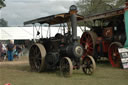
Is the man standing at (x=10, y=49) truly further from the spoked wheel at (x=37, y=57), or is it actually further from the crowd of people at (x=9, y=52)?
the spoked wheel at (x=37, y=57)

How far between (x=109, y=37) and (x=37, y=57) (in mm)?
3711

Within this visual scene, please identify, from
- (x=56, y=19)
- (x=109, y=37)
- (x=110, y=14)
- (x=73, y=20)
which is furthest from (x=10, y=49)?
(x=73, y=20)

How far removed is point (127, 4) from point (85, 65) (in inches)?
120

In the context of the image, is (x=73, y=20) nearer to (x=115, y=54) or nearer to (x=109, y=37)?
(x=115, y=54)

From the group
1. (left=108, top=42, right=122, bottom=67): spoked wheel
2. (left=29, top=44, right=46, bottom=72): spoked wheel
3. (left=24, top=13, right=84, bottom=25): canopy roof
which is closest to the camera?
(left=24, top=13, right=84, bottom=25): canopy roof

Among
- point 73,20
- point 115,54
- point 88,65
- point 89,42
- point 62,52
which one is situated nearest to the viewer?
point 73,20

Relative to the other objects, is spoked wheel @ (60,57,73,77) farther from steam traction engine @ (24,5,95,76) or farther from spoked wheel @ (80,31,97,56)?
spoked wheel @ (80,31,97,56)

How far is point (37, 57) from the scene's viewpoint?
312 inches

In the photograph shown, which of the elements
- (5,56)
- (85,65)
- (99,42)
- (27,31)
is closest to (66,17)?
(85,65)

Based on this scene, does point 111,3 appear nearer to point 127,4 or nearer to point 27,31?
point 27,31

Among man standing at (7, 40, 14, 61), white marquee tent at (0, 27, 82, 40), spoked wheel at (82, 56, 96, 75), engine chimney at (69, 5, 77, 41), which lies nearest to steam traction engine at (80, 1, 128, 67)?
spoked wheel at (82, 56, 96, 75)

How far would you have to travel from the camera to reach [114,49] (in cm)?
912

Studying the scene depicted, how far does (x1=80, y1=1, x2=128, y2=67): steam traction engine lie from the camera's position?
8.94 m

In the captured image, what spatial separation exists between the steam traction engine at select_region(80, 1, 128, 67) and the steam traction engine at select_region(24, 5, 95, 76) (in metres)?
2.05
